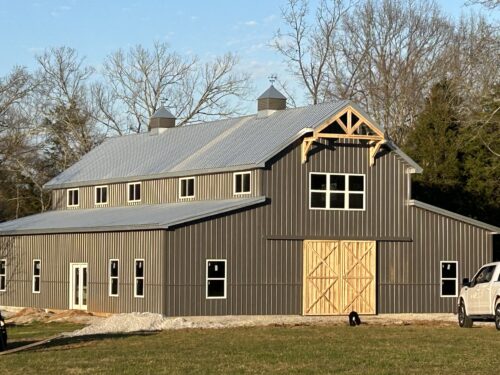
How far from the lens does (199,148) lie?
2034 inches

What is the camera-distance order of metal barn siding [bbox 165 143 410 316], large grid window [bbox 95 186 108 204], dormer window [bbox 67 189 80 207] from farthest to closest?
dormer window [bbox 67 189 80 207] < large grid window [bbox 95 186 108 204] < metal barn siding [bbox 165 143 410 316]

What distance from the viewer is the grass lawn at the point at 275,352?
23.4 m

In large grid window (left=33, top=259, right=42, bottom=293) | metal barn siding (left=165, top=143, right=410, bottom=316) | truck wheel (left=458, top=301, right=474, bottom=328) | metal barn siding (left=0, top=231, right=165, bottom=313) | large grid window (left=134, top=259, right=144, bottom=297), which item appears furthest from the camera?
large grid window (left=33, top=259, right=42, bottom=293)

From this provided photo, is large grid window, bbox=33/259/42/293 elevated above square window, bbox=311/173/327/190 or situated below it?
below

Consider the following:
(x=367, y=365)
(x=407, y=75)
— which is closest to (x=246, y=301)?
(x=367, y=365)

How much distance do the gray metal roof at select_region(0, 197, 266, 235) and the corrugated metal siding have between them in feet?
1.44

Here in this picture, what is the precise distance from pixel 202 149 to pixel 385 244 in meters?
9.54

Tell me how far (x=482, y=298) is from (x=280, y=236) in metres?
10.9

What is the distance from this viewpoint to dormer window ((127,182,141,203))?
53034mm

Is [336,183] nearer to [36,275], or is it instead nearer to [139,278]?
[139,278]

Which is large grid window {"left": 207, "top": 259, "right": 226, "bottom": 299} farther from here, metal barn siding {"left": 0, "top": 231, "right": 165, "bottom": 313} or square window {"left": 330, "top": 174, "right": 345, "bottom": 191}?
square window {"left": 330, "top": 174, "right": 345, "bottom": 191}

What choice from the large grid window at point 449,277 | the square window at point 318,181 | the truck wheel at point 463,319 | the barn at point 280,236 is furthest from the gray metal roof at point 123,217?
the truck wheel at point 463,319

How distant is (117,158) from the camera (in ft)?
192

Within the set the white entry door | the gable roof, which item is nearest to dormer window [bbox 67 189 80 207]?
the gable roof
